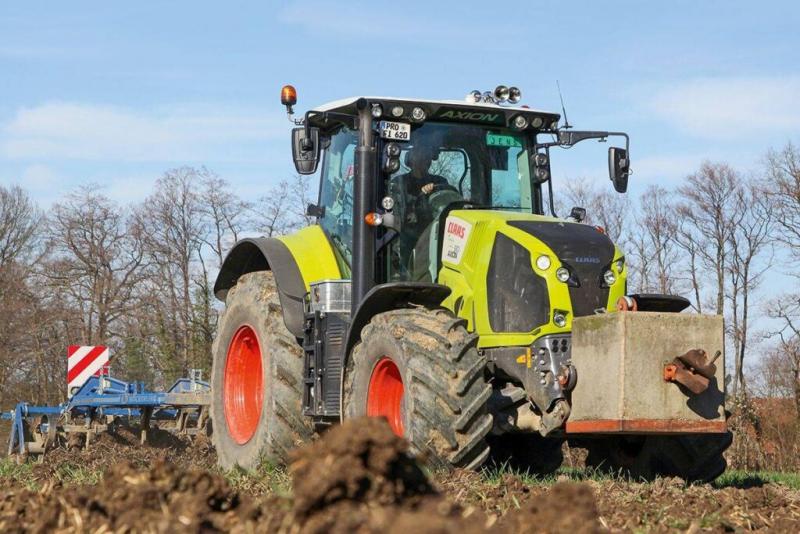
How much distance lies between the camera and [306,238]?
9.53 meters

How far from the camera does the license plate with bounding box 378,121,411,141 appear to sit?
27.6 feet

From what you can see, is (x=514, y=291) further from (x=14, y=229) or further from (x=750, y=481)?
(x=14, y=229)

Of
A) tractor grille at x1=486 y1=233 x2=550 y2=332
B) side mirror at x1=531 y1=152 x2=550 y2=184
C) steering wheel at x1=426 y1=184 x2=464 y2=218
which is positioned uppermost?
side mirror at x1=531 y1=152 x2=550 y2=184

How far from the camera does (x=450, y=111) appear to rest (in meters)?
A: 8.60

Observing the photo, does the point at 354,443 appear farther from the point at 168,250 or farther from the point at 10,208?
the point at 10,208

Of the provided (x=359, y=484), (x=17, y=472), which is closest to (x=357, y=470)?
(x=359, y=484)

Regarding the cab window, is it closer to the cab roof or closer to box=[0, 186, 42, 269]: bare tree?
the cab roof

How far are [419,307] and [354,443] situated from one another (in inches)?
174

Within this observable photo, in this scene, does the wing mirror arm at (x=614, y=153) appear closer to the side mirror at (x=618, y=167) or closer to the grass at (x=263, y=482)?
the side mirror at (x=618, y=167)

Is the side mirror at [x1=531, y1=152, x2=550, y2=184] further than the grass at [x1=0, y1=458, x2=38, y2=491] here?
Yes

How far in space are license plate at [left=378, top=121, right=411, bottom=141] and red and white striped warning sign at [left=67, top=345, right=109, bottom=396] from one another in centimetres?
1021

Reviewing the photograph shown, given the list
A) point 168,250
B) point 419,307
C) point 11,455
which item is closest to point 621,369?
point 419,307

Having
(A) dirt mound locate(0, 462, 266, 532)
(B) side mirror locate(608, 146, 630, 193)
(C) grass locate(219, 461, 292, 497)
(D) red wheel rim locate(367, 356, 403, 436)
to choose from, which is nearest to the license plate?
(B) side mirror locate(608, 146, 630, 193)

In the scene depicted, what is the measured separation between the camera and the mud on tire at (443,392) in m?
6.98
